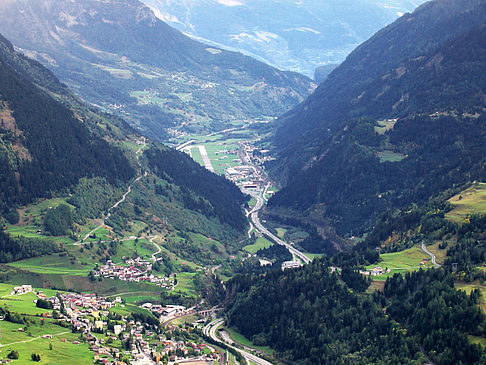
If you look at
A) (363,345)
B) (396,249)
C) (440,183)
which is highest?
(440,183)

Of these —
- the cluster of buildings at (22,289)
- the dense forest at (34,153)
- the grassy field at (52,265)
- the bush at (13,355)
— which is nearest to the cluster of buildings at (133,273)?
the grassy field at (52,265)

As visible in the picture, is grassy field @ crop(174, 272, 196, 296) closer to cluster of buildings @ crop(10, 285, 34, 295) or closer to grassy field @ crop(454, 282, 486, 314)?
cluster of buildings @ crop(10, 285, 34, 295)

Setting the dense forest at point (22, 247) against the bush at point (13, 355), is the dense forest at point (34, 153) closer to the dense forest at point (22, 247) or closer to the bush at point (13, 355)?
the dense forest at point (22, 247)

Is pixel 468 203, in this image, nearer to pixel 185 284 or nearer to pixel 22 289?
pixel 185 284

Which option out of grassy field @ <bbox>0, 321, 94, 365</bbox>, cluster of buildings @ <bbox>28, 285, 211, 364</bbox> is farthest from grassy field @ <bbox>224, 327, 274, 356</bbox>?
grassy field @ <bbox>0, 321, 94, 365</bbox>

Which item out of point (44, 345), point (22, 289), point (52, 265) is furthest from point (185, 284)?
point (44, 345)

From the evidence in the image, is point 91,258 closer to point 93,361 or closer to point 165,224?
point 165,224

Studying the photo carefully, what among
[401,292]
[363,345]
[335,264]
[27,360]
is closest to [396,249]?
[335,264]
